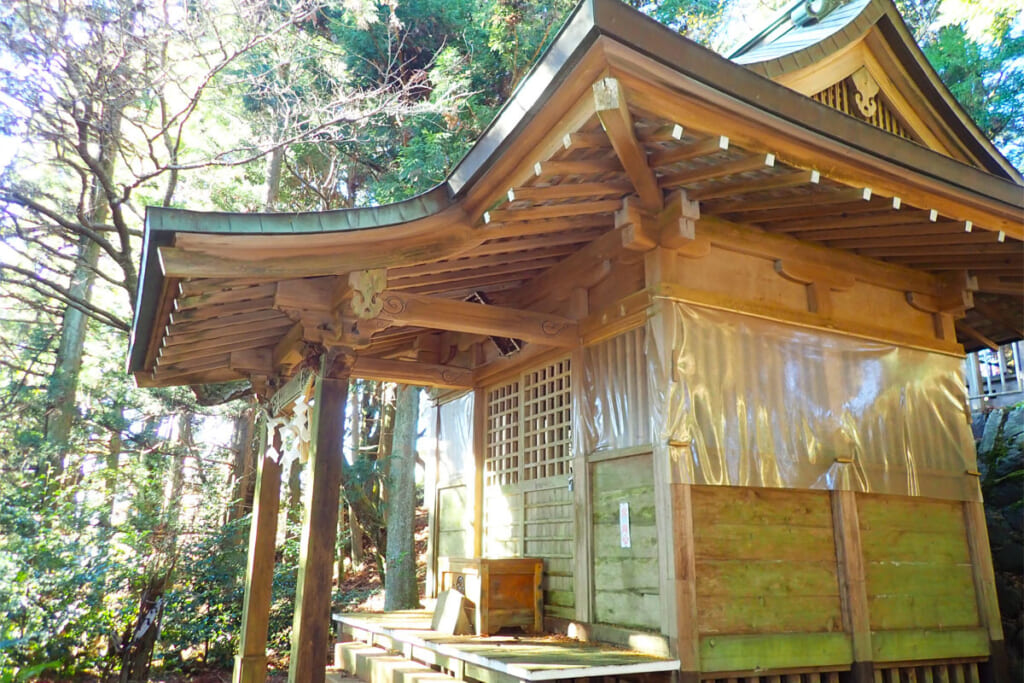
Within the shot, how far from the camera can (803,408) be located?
209 inches

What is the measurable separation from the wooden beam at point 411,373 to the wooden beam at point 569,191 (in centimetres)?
293

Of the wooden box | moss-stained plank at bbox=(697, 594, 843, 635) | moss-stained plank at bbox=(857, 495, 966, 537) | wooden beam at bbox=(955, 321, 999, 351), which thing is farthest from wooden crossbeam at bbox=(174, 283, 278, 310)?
wooden beam at bbox=(955, 321, 999, 351)

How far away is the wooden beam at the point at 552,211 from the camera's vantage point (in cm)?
436

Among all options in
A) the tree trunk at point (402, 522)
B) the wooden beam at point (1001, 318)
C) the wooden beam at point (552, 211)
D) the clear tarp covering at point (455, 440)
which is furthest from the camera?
the tree trunk at point (402, 522)

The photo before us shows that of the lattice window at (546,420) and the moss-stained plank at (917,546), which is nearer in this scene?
the moss-stained plank at (917,546)

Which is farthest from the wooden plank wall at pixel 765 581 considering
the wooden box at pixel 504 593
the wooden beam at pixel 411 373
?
the wooden beam at pixel 411 373

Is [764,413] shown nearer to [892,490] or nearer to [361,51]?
[892,490]

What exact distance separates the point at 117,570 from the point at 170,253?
707cm

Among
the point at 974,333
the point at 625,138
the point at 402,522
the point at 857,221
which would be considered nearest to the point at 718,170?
the point at 625,138

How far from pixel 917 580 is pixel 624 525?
2.50 metres

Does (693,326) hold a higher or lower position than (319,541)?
higher

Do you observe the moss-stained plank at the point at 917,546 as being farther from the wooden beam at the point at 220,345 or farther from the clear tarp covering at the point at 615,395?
the wooden beam at the point at 220,345

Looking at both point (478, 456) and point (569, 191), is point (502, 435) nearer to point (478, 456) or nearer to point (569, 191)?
point (478, 456)

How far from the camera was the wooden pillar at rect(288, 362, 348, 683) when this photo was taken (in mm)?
4535
